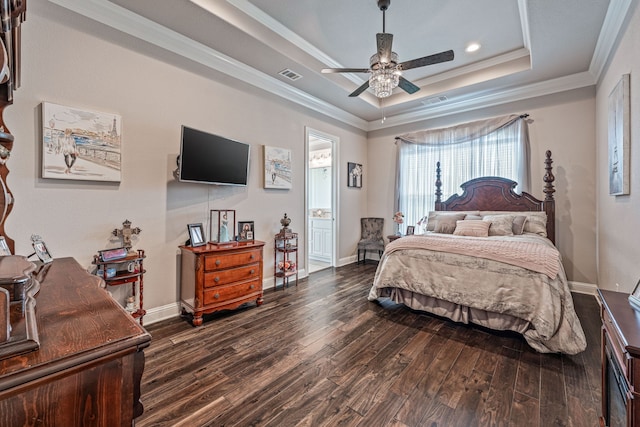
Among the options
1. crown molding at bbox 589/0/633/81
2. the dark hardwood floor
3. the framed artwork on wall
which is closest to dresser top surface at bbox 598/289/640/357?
the dark hardwood floor

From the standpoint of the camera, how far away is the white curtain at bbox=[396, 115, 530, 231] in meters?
4.14

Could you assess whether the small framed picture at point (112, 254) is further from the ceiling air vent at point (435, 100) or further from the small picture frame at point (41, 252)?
the ceiling air vent at point (435, 100)

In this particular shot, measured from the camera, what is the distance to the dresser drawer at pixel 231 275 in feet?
9.17

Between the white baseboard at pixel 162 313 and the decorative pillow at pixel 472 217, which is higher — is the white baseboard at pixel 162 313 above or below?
below

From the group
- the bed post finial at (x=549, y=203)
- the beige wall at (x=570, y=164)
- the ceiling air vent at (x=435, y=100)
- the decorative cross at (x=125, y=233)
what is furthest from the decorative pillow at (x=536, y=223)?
the decorative cross at (x=125, y=233)

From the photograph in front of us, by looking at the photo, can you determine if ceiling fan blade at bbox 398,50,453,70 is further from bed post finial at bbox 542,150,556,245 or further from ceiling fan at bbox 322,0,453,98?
bed post finial at bbox 542,150,556,245

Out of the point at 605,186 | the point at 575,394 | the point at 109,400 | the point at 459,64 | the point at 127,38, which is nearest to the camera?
the point at 109,400

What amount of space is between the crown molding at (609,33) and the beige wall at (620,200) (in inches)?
4.5

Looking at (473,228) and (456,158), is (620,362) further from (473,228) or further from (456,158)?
(456,158)

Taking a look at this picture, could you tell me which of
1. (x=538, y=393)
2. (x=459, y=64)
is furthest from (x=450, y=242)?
(x=459, y=64)

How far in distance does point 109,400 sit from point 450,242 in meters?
2.95

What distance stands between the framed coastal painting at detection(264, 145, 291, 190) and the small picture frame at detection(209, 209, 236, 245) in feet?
2.42

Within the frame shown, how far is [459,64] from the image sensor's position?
395 centimetres

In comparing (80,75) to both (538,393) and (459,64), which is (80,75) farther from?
(459,64)
